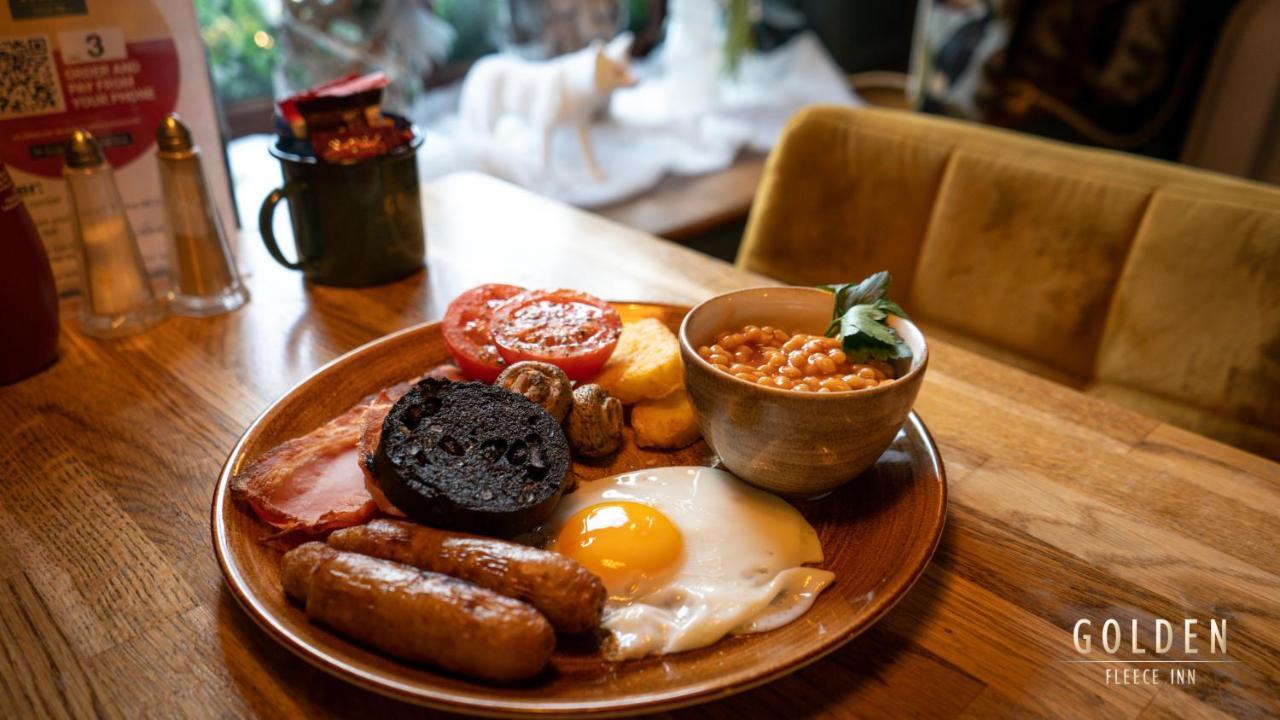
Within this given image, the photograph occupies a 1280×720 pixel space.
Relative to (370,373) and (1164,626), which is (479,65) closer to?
(370,373)

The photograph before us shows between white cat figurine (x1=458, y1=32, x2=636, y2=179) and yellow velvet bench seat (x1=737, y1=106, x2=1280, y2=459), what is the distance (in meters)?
0.90

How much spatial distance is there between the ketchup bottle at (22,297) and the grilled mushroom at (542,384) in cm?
86

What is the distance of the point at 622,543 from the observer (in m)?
1.05

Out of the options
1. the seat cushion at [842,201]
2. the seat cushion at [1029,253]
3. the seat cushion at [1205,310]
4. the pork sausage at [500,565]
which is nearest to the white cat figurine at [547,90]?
the seat cushion at [842,201]

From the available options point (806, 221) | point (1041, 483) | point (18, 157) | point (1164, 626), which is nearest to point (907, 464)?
point (1041, 483)

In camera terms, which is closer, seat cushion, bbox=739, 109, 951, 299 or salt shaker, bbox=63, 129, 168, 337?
salt shaker, bbox=63, 129, 168, 337

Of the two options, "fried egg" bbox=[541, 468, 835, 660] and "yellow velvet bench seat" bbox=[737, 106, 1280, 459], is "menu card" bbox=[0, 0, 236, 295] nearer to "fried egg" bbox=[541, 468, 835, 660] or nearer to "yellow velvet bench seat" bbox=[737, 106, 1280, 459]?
"fried egg" bbox=[541, 468, 835, 660]

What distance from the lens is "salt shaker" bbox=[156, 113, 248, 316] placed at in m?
1.60

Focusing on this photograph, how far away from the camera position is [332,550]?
3.22 feet

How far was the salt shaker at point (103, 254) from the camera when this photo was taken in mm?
1516

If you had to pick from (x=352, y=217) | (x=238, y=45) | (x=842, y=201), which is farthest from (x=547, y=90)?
(x=352, y=217)

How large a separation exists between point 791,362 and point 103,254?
4.18ft

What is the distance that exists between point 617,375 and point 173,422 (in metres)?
0.73

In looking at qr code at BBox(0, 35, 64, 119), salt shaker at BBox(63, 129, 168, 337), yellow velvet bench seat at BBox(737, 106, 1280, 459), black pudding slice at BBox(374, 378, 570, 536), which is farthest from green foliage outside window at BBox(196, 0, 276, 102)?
black pudding slice at BBox(374, 378, 570, 536)
